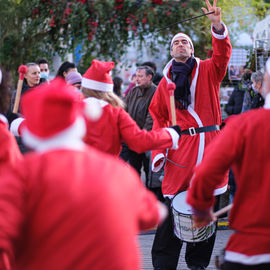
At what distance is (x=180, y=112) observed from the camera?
514 centimetres

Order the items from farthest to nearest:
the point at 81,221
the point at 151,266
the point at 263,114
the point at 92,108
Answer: the point at 151,266 < the point at 263,114 < the point at 92,108 < the point at 81,221

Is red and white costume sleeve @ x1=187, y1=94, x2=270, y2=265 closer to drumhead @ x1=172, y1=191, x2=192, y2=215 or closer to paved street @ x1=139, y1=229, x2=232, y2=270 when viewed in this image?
drumhead @ x1=172, y1=191, x2=192, y2=215

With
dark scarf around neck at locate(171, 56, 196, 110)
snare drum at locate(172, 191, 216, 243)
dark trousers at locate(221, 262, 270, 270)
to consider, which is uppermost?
dark scarf around neck at locate(171, 56, 196, 110)

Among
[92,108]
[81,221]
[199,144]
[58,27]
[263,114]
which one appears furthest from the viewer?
[58,27]

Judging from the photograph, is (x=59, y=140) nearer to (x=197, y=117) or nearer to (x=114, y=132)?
(x=114, y=132)

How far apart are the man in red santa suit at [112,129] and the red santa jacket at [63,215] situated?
1870 mm

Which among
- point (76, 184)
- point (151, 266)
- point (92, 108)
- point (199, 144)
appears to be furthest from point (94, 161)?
point (151, 266)

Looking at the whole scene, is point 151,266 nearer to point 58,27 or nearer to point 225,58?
point 225,58

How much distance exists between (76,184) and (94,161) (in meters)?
0.15

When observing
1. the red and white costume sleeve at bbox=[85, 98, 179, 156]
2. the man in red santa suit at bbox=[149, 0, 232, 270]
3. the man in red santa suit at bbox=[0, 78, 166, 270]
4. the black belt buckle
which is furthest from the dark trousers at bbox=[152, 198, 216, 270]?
the man in red santa suit at bbox=[0, 78, 166, 270]

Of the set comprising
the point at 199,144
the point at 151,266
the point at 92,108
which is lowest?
the point at 151,266

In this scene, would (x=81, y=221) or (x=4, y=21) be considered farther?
(x=4, y=21)

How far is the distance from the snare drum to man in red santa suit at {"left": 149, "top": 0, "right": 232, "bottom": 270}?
26cm

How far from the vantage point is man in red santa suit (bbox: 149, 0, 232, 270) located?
16.5ft
